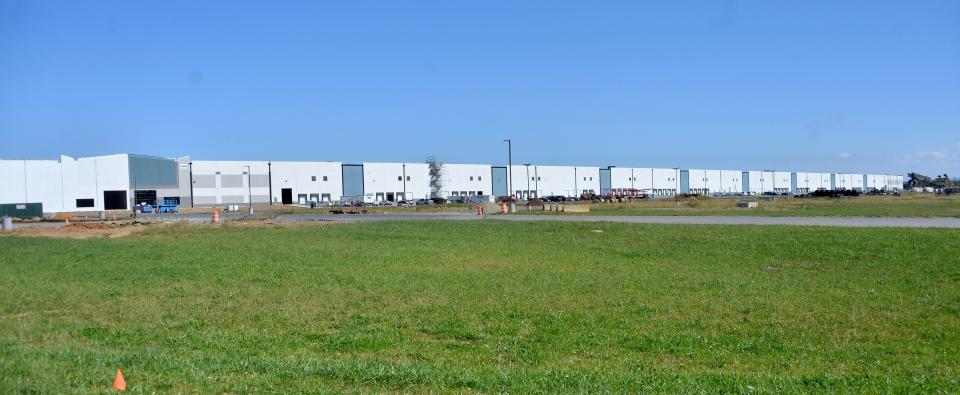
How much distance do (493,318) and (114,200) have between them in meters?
86.7

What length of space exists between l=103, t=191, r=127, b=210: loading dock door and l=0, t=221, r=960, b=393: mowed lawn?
67.3 metres

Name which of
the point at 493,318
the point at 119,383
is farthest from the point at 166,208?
the point at 119,383

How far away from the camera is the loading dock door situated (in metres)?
85.5

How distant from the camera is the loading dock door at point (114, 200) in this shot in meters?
85.5

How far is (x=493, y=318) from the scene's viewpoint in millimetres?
12031

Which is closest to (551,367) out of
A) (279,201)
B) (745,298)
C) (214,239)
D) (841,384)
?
(841,384)

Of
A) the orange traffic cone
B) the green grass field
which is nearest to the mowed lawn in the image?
the orange traffic cone

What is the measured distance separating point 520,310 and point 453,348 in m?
→ 3.32

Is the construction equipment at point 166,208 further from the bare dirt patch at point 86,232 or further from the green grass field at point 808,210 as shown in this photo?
the green grass field at point 808,210

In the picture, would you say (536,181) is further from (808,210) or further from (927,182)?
(927,182)

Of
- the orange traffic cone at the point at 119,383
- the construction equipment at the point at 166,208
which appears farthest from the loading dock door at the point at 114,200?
the orange traffic cone at the point at 119,383

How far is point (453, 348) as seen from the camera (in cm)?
973

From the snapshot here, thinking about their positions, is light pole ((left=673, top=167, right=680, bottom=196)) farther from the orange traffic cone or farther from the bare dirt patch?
the orange traffic cone

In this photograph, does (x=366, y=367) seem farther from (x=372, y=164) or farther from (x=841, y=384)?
(x=372, y=164)
